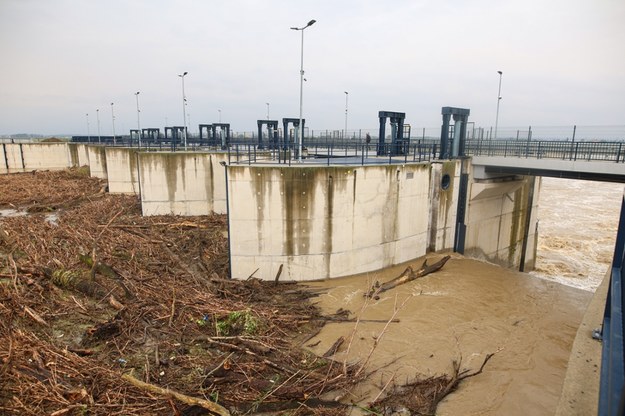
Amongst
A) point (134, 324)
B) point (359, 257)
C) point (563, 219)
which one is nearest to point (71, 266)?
point (134, 324)

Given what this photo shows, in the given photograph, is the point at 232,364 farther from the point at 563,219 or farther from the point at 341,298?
the point at 563,219

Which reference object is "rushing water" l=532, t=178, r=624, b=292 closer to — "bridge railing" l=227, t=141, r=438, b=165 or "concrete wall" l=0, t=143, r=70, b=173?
"bridge railing" l=227, t=141, r=438, b=165

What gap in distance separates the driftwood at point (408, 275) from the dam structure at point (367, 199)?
1171 millimetres

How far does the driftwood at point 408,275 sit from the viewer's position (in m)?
14.6

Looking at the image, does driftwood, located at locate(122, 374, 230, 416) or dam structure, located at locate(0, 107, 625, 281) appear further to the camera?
dam structure, located at locate(0, 107, 625, 281)

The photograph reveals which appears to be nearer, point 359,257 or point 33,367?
point 33,367

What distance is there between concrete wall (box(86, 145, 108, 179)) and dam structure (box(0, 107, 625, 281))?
19.3 metres

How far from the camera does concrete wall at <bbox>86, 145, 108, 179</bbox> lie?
38688 mm

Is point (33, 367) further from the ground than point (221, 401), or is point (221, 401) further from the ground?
point (33, 367)

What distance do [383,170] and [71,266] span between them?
12670 mm

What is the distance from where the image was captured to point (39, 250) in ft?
49.6

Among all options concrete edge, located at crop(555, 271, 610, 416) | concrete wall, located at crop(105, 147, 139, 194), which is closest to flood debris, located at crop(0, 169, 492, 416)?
concrete edge, located at crop(555, 271, 610, 416)

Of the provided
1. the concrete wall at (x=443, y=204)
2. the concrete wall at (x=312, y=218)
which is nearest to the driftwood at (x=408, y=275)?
the concrete wall at (x=312, y=218)

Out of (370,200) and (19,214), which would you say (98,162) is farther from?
(370,200)
